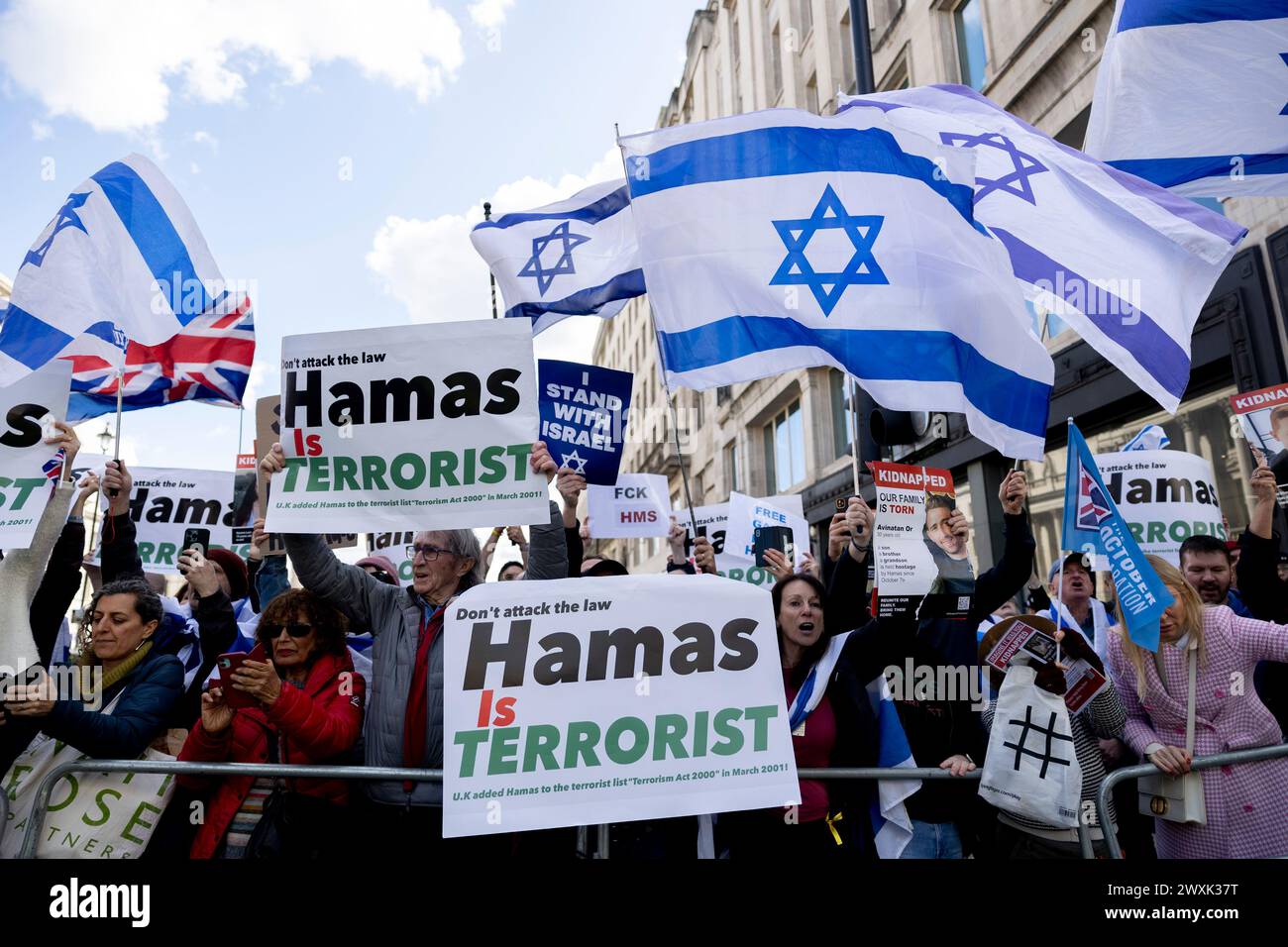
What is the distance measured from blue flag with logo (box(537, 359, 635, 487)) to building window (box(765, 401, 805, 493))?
15.2 metres

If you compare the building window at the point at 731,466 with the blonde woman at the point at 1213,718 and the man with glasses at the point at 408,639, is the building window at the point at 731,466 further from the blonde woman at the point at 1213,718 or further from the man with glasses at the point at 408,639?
the man with glasses at the point at 408,639

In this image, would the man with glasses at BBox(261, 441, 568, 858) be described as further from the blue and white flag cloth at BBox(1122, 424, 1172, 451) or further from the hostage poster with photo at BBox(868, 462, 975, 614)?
the blue and white flag cloth at BBox(1122, 424, 1172, 451)

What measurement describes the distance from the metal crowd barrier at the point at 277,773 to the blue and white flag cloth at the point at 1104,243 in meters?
2.07

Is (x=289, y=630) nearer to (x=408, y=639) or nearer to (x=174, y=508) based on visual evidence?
(x=408, y=639)

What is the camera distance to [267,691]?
2.86 meters

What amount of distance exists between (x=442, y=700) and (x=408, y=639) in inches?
12.2

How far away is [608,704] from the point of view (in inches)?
113

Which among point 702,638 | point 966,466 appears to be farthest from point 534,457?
point 966,466

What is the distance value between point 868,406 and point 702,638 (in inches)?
95.2

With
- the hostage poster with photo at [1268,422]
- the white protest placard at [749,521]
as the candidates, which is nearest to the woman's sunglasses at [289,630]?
the white protest placard at [749,521]

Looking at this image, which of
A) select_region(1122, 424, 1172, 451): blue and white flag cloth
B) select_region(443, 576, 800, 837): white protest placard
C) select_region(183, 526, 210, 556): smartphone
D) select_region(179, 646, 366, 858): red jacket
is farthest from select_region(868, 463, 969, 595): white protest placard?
select_region(183, 526, 210, 556): smartphone

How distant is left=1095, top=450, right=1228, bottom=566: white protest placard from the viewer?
18.1 ft
